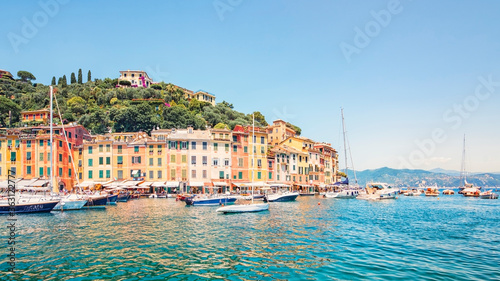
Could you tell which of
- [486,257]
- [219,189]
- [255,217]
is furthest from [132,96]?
[486,257]

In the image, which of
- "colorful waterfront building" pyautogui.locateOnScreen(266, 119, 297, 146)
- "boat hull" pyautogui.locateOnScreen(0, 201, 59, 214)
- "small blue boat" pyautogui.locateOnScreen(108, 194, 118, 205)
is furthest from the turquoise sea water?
"colorful waterfront building" pyautogui.locateOnScreen(266, 119, 297, 146)

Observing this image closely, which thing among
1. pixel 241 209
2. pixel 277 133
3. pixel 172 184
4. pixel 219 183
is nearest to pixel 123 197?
pixel 172 184

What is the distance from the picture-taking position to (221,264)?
13.9m

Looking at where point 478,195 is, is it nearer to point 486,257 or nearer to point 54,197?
point 486,257

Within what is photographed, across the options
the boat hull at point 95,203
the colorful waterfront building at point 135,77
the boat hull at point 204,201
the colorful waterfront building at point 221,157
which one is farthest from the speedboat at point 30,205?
the colorful waterfront building at point 135,77

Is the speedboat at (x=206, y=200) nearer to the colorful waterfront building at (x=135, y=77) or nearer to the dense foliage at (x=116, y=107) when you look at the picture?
the dense foliage at (x=116, y=107)

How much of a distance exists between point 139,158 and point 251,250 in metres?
46.5

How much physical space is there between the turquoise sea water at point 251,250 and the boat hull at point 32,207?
17.6 ft

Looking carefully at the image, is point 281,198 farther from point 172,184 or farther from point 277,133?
point 277,133

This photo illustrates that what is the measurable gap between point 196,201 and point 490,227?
30784 millimetres

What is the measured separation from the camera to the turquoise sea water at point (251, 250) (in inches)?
502

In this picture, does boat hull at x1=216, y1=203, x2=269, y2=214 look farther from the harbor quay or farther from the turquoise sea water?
the harbor quay

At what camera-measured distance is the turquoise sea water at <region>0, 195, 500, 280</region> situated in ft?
41.8

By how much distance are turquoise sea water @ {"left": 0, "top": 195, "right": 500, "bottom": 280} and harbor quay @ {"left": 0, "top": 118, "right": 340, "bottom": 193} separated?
2852 cm
